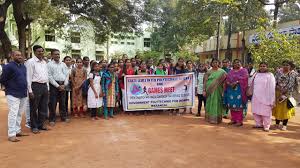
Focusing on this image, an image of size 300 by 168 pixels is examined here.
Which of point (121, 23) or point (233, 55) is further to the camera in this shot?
point (233, 55)

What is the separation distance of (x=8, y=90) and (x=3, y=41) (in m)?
9.42

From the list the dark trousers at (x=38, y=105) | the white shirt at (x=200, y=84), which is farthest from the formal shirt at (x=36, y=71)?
the white shirt at (x=200, y=84)

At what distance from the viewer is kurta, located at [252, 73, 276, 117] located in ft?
23.6

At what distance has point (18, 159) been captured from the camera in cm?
486

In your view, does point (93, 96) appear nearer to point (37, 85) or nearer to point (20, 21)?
point (37, 85)

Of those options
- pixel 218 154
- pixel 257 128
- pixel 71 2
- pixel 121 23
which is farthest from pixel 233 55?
pixel 218 154

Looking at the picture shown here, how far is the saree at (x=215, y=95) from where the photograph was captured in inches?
308

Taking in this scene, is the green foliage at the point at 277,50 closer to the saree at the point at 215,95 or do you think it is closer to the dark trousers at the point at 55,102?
the saree at the point at 215,95

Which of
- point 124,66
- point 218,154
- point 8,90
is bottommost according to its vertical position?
point 218,154

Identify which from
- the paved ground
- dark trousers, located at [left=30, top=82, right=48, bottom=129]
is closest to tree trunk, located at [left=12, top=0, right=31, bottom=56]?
the paved ground

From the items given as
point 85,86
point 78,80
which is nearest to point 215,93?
point 85,86

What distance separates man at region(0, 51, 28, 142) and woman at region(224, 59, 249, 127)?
469 cm

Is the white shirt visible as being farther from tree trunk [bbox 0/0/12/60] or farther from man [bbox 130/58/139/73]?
tree trunk [bbox 0/0/12/60]

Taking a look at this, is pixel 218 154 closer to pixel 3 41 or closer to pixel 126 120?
pixel 126 120
